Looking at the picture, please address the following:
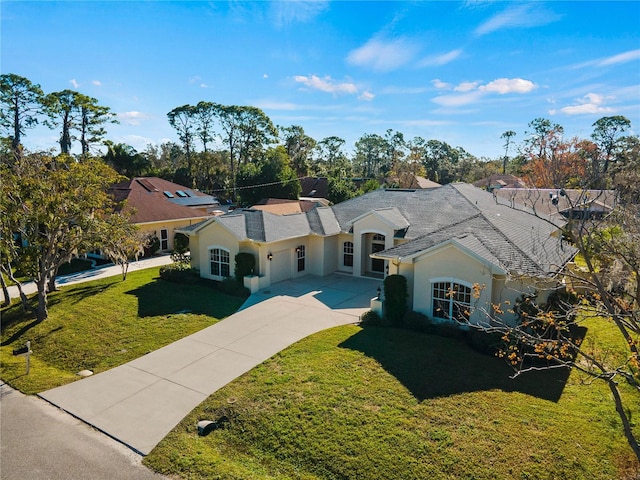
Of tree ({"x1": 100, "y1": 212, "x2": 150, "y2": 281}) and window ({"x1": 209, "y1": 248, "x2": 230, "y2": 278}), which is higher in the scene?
tree ({"x1": 100, "y1": 212, "x2": 150, "y2": 281})

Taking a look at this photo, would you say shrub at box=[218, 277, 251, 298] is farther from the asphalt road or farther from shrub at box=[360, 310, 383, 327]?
the asphalt road

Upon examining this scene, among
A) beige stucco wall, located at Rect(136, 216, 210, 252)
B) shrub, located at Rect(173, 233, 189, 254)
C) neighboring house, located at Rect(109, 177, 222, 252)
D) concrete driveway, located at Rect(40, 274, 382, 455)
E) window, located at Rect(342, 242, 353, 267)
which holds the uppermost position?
neighboring house, located at Rect(109, 177, 222, 252)

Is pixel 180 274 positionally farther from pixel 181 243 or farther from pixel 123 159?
pixel 123 159

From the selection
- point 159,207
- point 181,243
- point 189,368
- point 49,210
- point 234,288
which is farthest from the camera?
point 159,207

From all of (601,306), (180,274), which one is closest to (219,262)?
(180,274)

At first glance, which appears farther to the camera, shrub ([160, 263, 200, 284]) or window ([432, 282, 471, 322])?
shrub ([160, 263, 200, 284])

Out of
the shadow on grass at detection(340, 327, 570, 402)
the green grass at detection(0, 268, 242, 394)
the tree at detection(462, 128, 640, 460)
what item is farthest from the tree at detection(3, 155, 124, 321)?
the tree at detection(462, 128, 640, 460)
